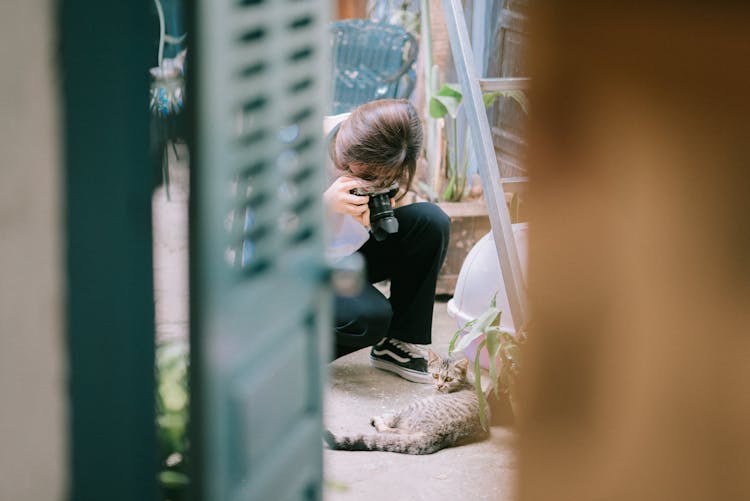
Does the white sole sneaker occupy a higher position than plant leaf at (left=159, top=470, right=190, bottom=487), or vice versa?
plant leaf at (left=159, top=470, right=190, bottom=487)

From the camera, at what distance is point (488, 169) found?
3.09 meters

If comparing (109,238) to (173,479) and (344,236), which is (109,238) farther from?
(344,236)

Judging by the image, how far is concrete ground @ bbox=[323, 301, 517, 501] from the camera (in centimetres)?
280

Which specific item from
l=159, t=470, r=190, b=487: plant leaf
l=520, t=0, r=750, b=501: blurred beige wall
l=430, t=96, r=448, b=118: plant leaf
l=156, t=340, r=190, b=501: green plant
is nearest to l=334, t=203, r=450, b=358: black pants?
l=430, t=96, r=448, b=118: plant leaf

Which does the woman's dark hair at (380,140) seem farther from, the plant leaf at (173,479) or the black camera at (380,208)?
the plant leaf at (173,479)

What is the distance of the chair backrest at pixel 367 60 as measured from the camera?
5.46m

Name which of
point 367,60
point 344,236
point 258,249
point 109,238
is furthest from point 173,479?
point 367,60

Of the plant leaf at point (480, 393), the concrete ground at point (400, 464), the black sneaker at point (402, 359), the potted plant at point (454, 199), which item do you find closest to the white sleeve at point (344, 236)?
the black sneaker at point (402, 359)

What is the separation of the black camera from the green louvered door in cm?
160

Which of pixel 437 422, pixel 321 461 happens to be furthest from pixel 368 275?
pixel 321 461

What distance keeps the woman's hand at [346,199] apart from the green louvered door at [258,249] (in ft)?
5.20

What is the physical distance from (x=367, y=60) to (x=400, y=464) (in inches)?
124

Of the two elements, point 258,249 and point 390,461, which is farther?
point 390,461

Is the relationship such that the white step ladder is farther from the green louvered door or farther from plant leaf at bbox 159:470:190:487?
the green louvered door
